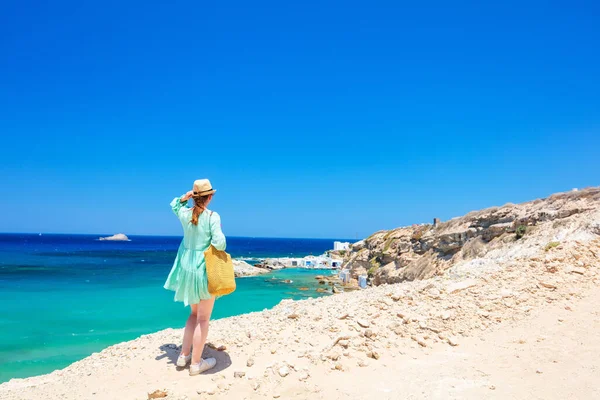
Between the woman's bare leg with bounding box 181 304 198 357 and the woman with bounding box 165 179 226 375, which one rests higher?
the woman with bounding box 165 179 226 375

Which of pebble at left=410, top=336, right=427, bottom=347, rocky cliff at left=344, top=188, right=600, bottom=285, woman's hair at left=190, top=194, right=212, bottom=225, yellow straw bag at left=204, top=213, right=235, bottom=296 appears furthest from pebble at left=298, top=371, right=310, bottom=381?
rocky cliff at left=344, top=188, right=600, bottom=285

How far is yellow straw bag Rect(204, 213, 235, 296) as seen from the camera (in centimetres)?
454

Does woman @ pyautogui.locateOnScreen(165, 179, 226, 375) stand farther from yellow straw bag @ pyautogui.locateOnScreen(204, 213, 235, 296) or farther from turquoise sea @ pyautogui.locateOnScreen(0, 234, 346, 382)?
turquoise sea @ pyautogui.locateOnScreen(0, 234, 346, 382)

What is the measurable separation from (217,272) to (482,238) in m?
17.4

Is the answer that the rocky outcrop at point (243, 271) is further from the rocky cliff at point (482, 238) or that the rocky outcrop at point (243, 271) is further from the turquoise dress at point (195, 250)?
the turquoise dress at point (195, 250)

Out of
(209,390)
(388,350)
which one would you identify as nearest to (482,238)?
(388,350)

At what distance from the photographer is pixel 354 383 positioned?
14.6 feet

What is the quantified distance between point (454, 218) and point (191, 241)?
71.5ft

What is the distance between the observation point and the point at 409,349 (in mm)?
5297

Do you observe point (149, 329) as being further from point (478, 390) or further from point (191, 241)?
point (478, 390)

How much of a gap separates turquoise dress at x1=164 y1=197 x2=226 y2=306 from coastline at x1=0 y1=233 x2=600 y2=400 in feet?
3.39

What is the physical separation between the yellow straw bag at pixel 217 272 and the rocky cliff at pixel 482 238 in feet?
21.1

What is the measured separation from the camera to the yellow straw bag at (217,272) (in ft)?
14.9

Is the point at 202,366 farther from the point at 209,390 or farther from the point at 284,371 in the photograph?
the point at 284,371
